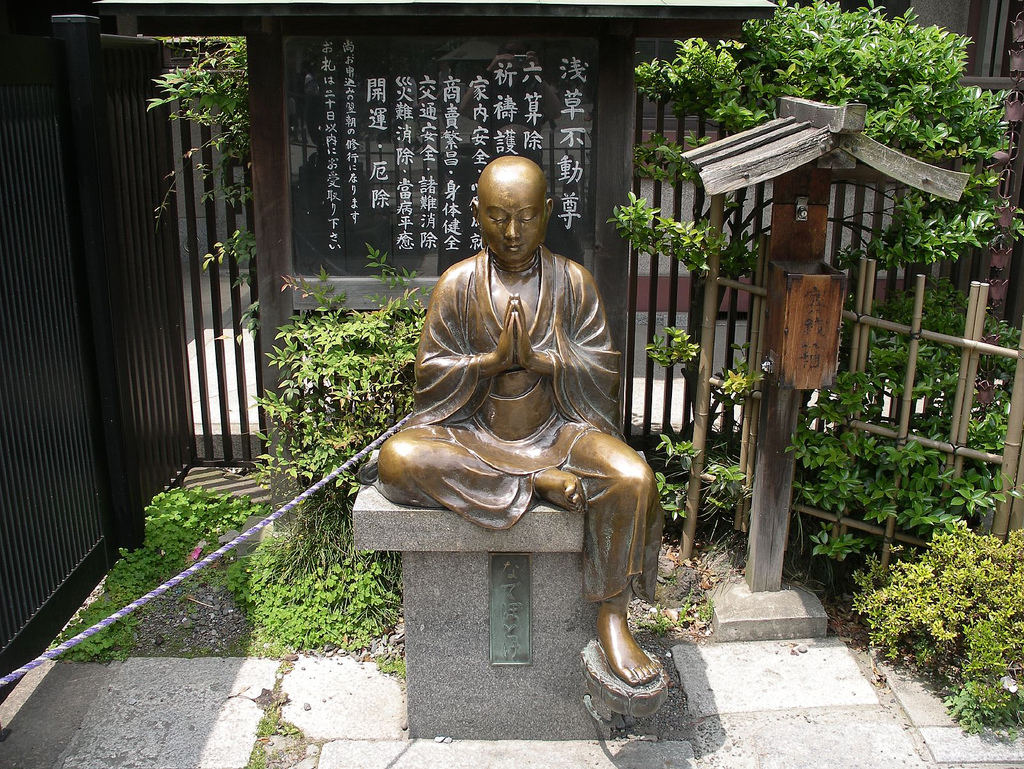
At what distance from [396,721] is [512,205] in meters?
2.28

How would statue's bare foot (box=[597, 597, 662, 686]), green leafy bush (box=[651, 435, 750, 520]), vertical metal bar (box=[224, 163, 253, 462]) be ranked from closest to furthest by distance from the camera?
statue's bare foot (box=[597, 597, 662, 686]) < green leafy bush (box=[651, 435, 750, 520]) < vertical metal bar (box=[224, 163, 253, 462])

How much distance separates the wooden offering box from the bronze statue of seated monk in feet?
2.62

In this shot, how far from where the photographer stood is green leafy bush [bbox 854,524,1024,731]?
4195mm

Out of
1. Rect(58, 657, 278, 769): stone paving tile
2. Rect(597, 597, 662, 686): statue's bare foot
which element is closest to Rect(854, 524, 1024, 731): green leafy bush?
Rect(597, 597, 662, 686): statue's bare foot

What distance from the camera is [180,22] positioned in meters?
4.70

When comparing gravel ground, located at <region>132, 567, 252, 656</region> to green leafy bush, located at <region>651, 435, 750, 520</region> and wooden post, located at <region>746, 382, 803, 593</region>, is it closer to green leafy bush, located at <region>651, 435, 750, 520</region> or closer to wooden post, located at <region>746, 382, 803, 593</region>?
green leafy bush, located at <region>651, 435, 750, 520</region>

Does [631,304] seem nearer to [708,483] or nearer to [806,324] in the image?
[708,483]

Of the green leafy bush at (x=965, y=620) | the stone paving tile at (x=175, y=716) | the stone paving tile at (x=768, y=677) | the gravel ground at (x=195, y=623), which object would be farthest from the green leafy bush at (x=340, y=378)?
the green leafy bush at (x=965, y=620)

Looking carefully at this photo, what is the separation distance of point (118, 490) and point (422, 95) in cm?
255

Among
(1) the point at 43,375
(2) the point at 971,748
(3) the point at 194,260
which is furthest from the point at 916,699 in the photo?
(3) the point at 194,260

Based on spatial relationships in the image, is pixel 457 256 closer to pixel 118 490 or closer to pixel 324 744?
pixel 118 490

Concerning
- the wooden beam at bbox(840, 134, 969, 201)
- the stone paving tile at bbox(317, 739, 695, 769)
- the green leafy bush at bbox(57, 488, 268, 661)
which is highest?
the wooden beam at bbox(840, 134, 969, 201)

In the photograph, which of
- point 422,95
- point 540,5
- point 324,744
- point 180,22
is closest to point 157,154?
point 180,22

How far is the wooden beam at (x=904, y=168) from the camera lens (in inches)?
161
